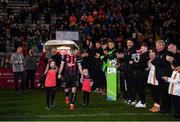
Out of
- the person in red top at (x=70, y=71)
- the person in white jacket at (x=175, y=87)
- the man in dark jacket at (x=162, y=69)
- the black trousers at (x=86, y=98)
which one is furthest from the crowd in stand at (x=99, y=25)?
the person in white jacket at (x=175, y=87)

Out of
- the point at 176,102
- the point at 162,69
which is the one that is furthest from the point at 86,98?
the point at 176,102

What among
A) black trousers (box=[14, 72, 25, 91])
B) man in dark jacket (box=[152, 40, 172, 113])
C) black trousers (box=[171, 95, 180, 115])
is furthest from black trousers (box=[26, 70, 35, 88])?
black trousers (box=[171, 95, 180, 115])

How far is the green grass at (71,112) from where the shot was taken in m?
15.8

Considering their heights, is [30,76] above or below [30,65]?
below

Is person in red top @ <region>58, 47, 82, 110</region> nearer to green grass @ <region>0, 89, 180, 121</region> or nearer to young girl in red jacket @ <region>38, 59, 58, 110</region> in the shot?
young girl in red jacket @ <region>38, 59, 58, 110</region>

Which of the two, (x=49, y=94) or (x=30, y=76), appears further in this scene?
(x=30, y=76)

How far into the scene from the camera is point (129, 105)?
744 inches

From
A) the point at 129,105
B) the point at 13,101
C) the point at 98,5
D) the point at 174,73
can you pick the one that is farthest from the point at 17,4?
the point at 174,73

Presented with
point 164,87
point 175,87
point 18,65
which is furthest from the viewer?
point 18,65

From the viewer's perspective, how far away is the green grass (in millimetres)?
Answer: 15825

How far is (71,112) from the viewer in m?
17.0

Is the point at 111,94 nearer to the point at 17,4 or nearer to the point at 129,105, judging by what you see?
the point at 129,105

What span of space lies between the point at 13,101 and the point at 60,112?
3.98 meters

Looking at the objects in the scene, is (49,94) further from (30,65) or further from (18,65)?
(30,65)
